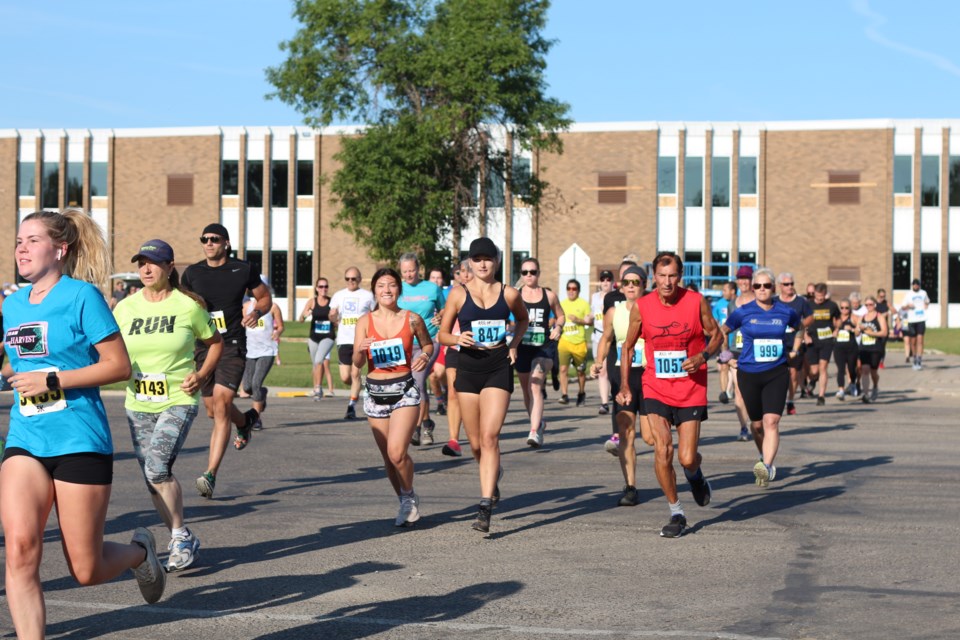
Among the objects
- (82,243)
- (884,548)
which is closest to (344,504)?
(884,548)

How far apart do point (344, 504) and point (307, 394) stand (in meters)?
12.1

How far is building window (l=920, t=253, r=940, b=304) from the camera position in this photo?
5903 centimetres

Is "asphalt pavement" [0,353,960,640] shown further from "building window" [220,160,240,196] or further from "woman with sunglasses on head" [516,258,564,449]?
"building window" [220,160,240,196]

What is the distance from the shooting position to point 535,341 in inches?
595

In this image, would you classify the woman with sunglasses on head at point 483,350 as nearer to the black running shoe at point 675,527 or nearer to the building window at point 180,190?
the black running shoe at point 675,527

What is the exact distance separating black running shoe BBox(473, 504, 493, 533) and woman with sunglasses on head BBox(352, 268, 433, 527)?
1.70 ft

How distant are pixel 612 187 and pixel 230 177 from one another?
18872 mm

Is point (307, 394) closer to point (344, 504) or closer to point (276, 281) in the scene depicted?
point (344, 504)

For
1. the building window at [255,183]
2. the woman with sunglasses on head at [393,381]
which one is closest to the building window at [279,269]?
the building window at [255,183]

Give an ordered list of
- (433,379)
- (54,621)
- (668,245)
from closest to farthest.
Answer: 1. (54,621)
2. (433,379)
3. (668,245)

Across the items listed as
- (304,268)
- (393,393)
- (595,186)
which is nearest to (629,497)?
(393,393)

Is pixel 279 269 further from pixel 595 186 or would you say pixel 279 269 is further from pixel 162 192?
pixel 595 186

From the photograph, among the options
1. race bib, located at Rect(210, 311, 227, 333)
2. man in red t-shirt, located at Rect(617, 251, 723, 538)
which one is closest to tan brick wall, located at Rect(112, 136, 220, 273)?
race bib, located at Rect(210, 311, 227, 333)

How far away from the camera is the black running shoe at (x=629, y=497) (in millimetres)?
10266
